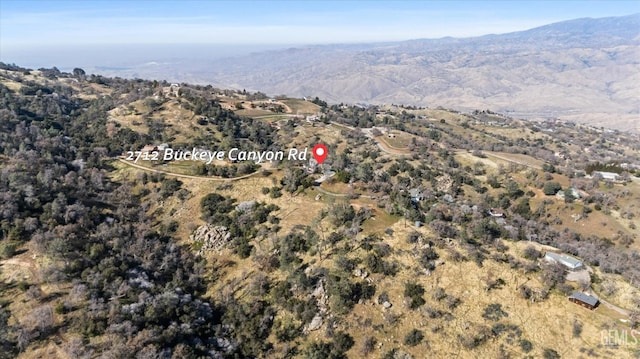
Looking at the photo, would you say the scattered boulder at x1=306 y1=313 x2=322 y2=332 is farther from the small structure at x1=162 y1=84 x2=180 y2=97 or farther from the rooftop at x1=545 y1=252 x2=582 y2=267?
the small structure at x1=162 y1=84 x2=180 y2=97

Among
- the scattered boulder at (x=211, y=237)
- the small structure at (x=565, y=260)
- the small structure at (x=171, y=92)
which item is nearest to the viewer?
the small structure at (x=565, y=260)

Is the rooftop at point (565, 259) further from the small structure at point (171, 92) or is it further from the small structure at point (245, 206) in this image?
the small structure at point (171, 92)

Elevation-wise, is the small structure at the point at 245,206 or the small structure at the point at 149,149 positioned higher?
the small structure at the point at 149,149

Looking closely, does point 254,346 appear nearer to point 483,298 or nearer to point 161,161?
point 483,298

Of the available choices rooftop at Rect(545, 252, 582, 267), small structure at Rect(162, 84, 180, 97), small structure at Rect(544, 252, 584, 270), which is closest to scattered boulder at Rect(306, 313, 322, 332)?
small structure at Rect(544, 252, 584, 270)

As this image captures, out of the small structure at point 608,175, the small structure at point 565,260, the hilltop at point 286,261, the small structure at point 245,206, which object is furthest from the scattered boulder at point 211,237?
the small structure at point 608,175

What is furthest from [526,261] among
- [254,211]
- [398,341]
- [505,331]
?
[254,211]
